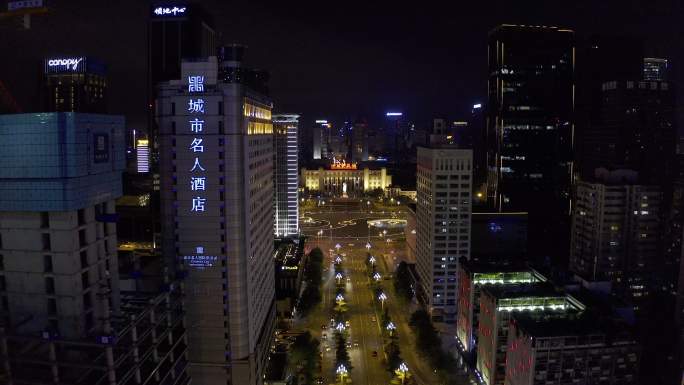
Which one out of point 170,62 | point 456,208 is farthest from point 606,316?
point 170,62

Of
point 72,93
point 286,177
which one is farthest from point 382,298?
point 72,93

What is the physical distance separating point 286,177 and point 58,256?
79.2 meters

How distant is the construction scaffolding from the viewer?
22.5 meters

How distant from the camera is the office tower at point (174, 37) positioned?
87.0m

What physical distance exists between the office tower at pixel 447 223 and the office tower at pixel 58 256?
141 feet

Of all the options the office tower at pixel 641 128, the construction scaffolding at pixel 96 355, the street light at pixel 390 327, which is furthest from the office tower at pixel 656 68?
the construction scaffolding at pixel 96 355

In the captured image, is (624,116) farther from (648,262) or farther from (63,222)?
(63,222)

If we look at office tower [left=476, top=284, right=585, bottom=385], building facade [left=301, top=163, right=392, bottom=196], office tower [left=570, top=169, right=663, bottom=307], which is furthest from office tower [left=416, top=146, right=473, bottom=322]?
building facade [left=301, top=163, right=392, bottom=196]

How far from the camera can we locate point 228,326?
37562 millimetres

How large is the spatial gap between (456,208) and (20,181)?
48.7 m

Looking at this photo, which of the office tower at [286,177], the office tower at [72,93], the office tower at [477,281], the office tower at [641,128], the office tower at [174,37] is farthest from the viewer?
the office tower at [286,177]

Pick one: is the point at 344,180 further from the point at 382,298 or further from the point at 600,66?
the point at 382,298

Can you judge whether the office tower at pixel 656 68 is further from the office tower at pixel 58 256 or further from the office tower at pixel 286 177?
the office tower at pixel 58 256

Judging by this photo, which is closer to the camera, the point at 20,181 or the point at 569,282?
the point at 20,181
